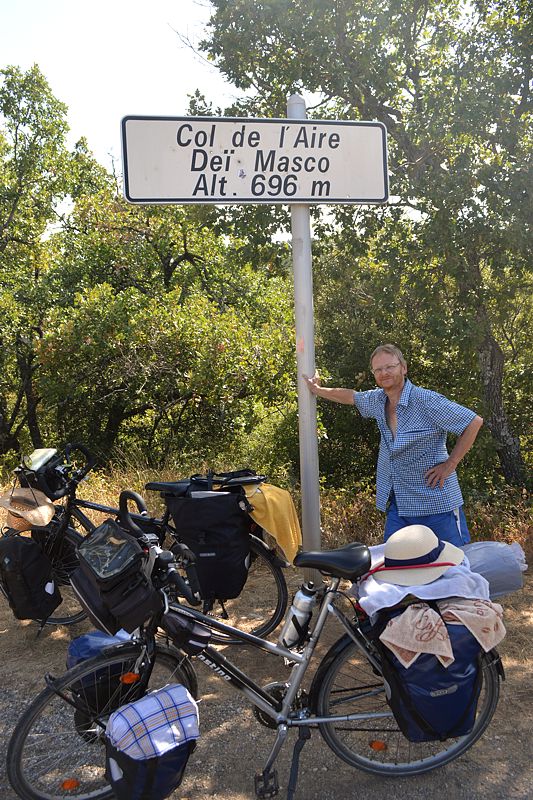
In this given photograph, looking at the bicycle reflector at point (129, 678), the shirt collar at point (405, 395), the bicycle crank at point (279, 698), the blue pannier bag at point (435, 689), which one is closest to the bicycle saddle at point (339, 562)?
the blue pannier bag at point (435, 689)

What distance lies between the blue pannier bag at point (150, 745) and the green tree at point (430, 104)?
4436mm

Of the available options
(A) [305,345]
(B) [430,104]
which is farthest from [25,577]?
(B) [430,104]

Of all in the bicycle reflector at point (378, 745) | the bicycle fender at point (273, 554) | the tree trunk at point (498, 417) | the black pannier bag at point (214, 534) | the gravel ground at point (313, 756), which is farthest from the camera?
the tree trunk at point (498, 417)

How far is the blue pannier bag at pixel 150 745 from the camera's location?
220 centimetres

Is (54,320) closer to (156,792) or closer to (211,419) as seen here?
(211,419)

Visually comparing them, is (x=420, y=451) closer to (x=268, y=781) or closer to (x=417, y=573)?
(x=417, y=573)

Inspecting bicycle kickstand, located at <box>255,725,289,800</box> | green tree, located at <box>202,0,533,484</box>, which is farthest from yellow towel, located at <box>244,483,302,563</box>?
green tree, located at <box>202,0,533,484</box>

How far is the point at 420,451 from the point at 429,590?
101cm

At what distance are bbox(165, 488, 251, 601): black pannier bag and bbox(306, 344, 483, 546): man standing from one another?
0.84 metres

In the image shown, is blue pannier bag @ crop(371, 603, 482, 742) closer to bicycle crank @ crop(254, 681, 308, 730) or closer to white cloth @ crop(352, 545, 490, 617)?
white cloth @ crop(352, 545, 490, 617)

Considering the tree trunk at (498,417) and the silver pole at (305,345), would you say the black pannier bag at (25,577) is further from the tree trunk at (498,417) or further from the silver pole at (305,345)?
the tree trunk at (498,417)

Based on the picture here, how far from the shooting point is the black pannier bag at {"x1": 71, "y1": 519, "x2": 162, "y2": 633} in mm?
2396

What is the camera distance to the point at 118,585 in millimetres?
2416

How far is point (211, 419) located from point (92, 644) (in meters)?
6.83
